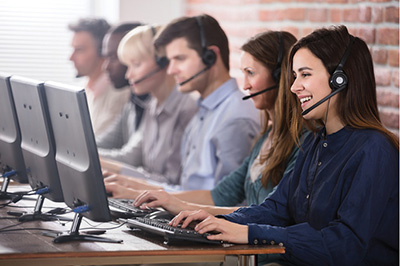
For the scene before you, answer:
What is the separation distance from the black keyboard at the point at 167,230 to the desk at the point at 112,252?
0.02 metres

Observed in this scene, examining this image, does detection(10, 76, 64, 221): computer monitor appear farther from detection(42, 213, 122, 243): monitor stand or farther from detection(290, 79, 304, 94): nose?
detection(290, 79, 304, 94): nose

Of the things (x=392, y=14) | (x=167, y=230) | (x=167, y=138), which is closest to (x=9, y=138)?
(x=167, y=230)

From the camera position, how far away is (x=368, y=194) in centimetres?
192

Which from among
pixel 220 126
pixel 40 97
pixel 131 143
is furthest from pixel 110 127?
pixel 40 97

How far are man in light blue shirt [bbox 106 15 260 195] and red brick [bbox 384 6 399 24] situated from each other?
683 mm

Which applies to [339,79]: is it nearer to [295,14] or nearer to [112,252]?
[112,252]

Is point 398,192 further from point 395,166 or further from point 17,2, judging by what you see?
point 17,2

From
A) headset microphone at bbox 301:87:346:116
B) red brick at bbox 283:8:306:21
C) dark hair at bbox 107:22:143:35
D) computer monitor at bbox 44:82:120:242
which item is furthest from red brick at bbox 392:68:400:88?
dark hair at bbox 107:22:143:35

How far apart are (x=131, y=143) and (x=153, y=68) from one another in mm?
540

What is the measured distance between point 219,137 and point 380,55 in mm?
724

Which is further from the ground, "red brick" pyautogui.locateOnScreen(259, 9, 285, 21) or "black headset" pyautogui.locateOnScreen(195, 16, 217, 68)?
"red brick" pyautogui.locateOnScreen(259, 9, 285, 21)

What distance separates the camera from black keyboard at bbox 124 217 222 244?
1883mm

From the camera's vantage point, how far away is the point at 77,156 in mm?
1975

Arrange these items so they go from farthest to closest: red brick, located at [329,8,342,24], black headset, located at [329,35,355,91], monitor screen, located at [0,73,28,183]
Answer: red brick, located at [329,8,342,24], monitor screen, located at [0,73,28,183], black headset, located at [329,35,355,91]
